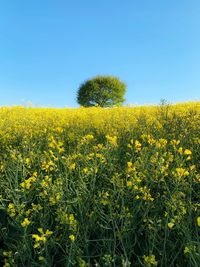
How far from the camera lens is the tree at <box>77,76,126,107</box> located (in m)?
22.8

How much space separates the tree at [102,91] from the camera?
2280 centimetres

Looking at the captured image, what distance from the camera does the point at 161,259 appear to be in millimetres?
2340

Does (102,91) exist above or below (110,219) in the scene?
above

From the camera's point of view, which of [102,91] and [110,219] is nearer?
[110,219]

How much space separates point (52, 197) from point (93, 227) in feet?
1.33

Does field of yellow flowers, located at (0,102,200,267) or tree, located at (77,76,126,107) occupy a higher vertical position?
tree, located at (77,76,126,107)

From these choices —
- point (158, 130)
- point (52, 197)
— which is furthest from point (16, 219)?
point (158, 130)

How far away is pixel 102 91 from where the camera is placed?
906 inches

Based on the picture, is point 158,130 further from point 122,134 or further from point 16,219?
point 16,219

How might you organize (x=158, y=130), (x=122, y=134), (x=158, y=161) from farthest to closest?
(x=122, y=134)
(x=158, y=130)
(x=158, y=161)

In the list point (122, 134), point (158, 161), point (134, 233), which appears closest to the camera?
point (134, 233)

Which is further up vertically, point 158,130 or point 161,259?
point 158,130

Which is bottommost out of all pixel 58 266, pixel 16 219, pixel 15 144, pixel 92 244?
pixel 58 266

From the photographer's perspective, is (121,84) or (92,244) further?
(121,84)
